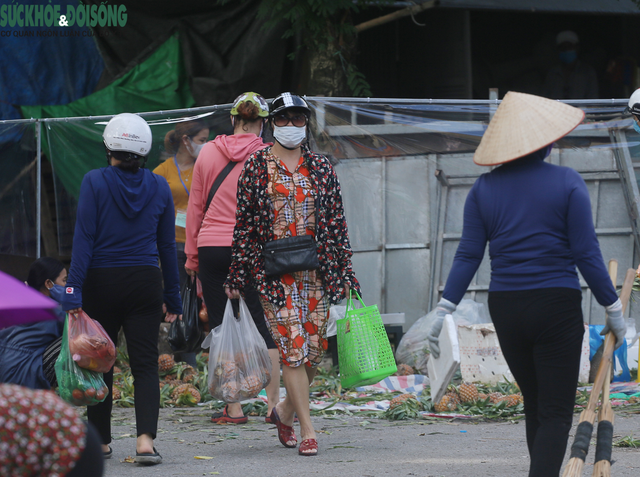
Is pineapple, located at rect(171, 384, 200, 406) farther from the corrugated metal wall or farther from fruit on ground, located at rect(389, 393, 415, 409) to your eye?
the corrugated metal wall

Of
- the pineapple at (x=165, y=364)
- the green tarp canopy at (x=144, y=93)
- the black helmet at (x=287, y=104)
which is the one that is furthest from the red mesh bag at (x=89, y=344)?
the green tarp canopy at (x=144, y=93)

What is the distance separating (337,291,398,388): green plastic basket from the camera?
174 inches

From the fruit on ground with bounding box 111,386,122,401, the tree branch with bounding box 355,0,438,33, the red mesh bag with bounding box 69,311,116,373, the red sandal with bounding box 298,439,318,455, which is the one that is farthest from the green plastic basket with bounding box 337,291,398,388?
the tree branch with bounding box 355,0,438,33

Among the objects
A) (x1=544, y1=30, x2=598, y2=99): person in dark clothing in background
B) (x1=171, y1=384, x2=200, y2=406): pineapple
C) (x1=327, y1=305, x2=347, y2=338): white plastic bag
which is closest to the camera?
(x1=171, y1=384, x2=200, y2=406): pineapple

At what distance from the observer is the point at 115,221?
170 inches

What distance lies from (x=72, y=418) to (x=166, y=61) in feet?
22.9

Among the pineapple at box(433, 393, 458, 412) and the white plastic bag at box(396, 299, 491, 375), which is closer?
the pineapple at box(433, 393, 458, 412)

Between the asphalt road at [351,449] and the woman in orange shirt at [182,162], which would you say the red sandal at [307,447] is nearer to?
the asphalt road at [351,449]

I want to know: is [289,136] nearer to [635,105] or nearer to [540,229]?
[540,229]

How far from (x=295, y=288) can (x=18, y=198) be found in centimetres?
402

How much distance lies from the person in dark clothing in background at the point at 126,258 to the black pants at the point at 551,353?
1.99 meters

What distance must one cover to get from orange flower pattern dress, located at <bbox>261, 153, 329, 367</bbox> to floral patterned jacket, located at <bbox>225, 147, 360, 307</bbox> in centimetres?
3

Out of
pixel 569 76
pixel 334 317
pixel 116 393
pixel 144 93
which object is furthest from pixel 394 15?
pixel 116 393

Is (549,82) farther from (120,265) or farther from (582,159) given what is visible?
(120,265)
